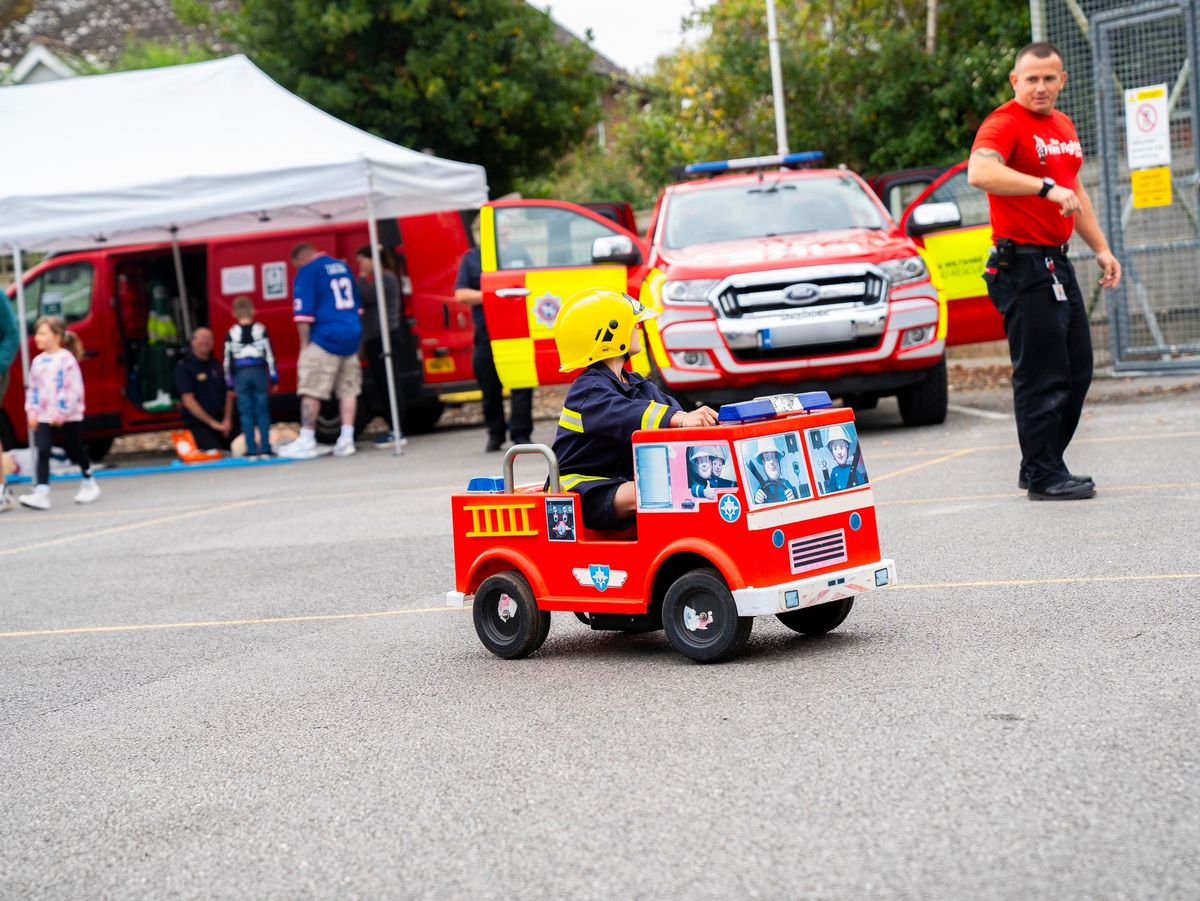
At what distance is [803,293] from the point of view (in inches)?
486

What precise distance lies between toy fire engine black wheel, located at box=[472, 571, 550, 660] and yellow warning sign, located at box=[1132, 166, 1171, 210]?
10.5 metres

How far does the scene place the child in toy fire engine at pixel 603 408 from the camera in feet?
19.2

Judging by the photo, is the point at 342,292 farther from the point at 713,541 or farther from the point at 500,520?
the point at 713,541

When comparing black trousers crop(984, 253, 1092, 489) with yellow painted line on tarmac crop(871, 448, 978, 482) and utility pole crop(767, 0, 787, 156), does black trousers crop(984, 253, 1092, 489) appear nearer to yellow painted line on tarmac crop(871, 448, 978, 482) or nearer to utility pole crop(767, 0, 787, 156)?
yellow painted line on tarmac crop(871, 448, 978, 482)

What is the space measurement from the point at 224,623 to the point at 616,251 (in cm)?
614

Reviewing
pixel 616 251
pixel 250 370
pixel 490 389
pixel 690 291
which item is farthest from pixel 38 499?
pixel 690 291

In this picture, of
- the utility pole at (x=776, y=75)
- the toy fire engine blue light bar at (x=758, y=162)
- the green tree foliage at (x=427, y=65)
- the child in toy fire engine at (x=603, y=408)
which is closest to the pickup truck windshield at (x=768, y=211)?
the toy fire engine blue light bar at (x=758, y=162)

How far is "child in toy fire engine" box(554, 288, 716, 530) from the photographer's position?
584 centimetres

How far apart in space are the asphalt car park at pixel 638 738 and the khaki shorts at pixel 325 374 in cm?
842

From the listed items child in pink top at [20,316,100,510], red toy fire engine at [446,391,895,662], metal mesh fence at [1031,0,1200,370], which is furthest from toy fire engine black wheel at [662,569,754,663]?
metal mesh fence at [1031,0,1200,370]

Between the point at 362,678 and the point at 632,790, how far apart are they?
205cm

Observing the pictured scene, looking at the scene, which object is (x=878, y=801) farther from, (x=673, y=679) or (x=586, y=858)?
(x=673, y=679)

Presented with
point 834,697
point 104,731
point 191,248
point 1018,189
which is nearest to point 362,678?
point 104,731

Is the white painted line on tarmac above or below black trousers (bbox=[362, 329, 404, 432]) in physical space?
below
